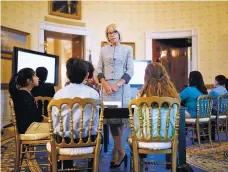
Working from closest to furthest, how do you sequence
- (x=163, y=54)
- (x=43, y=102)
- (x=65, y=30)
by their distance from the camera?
(x=43, y=102) < (x=65, y=30) < (x=163, y=54)

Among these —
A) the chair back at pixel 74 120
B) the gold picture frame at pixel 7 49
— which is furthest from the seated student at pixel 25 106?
the gold picture frame at pixel 7 49

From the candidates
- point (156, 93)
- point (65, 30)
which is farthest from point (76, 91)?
point (65, 30)

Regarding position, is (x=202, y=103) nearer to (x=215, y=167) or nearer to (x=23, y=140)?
(x=215, y=167)

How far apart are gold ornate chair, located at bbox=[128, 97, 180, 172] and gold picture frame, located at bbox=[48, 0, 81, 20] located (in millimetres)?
5660

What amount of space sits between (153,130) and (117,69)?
1042 millimetres

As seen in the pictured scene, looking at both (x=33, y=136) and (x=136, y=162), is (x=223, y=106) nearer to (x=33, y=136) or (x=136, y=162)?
(x=136, y=162)

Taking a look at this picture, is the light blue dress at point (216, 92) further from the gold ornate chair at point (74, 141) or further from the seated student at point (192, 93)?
the gold ornate chair at point (74, 141)

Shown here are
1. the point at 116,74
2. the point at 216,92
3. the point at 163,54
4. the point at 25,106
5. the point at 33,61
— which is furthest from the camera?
the point at 163,54

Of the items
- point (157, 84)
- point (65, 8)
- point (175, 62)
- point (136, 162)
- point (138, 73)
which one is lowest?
point (136, 162)

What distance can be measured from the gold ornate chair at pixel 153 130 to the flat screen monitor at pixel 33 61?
357cm

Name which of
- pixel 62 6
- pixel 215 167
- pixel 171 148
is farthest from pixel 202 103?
pixel 62 6

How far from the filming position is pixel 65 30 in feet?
24.0

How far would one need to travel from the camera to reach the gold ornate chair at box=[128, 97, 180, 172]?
2133 millimetres

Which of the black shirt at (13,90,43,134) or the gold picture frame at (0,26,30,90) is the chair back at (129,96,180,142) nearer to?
the black shirt at (13,90,43,134)
